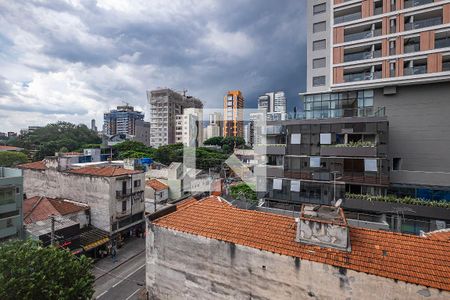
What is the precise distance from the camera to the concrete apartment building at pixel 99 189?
2670 centimetres

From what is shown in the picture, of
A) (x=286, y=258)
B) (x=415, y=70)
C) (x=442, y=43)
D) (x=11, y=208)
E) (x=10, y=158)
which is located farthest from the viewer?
(x=10, y=158)

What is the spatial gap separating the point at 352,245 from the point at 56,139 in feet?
343

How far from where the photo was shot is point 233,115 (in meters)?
130

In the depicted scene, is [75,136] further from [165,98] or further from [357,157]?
[357,157]

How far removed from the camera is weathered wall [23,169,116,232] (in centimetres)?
2658

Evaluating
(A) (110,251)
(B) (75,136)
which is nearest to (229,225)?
(A) (110,251)

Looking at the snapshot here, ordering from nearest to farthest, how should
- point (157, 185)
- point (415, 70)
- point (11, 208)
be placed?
point (11, 208), point (415, 70), point (157, 185)

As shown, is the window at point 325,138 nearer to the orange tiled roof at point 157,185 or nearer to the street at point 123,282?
the street at point 123,282

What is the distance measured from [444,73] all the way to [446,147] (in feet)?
23.9

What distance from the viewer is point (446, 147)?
23000mm

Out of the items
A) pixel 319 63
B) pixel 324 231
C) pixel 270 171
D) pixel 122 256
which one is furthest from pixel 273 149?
pixel 122 256

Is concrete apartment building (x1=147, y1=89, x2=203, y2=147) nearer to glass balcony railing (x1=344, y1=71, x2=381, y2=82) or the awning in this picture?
the awning

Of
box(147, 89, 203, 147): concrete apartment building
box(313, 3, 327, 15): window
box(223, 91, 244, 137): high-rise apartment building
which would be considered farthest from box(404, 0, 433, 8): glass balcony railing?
box(223, 91, 244, 137): high-rise apartment building

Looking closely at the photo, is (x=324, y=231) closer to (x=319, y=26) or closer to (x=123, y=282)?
(x=123, y=282)
